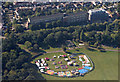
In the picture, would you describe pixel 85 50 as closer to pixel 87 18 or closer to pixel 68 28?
pixel 68 28

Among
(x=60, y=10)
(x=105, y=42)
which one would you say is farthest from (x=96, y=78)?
(x=60, y=10)

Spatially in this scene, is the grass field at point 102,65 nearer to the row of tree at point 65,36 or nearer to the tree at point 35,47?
the tree at point 35,47

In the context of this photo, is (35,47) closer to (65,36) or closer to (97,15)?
(65,36)

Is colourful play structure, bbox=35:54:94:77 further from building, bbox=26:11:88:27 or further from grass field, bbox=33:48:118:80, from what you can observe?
building, bbox=26:11:88:27

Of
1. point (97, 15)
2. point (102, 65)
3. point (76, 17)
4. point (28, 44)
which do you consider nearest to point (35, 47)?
point (28, 44)

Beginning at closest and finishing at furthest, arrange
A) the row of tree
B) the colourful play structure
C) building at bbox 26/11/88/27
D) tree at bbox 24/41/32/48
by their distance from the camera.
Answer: the colourful play structure
tree at bbox 24/41/32/48
the row of tree
building at bbox 26/11/88/27

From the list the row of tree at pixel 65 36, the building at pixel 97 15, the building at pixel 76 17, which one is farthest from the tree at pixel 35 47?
the building at pixel 97 15

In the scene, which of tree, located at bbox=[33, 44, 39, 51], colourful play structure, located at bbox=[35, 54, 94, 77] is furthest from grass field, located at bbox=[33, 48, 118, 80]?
tree, located at bbox=[33, 44, 39, 51]

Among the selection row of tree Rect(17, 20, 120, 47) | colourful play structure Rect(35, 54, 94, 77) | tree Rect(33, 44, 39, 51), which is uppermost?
row of tree Rect(17, 20, 120, 47)

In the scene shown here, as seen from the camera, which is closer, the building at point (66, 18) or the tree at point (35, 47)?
the tree at point (35, 47)
